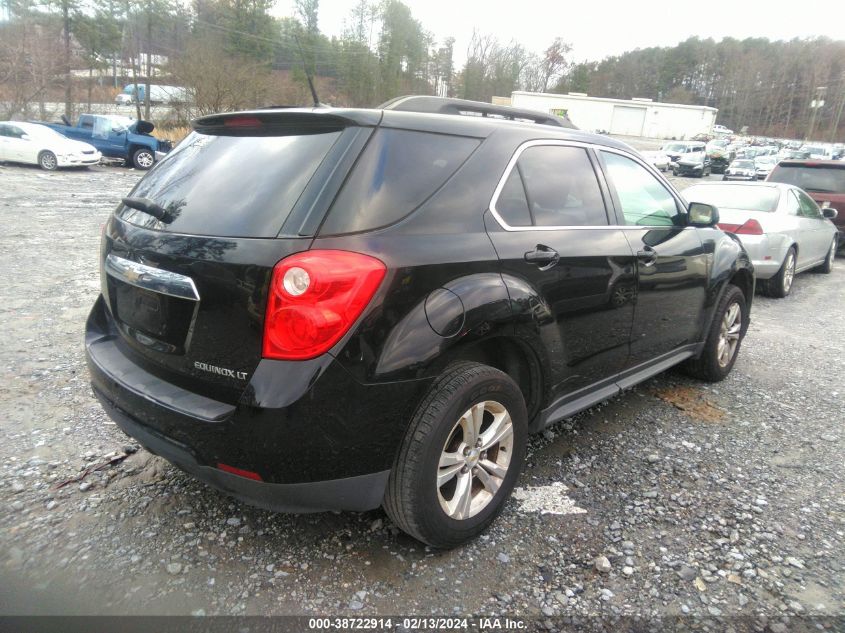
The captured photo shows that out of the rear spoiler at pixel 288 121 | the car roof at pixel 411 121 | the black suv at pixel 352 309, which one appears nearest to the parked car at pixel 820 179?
the car roof at pixel 411 121

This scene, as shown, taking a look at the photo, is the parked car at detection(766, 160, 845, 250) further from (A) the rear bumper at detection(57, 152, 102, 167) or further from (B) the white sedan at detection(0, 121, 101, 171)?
(B) the white sedan at detection(0, 121, 101, 171)

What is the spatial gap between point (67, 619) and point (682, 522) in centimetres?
252

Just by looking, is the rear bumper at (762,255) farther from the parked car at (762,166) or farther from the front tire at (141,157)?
the parked car at (762,166)

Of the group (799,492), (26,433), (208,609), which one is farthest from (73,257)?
(799,492)

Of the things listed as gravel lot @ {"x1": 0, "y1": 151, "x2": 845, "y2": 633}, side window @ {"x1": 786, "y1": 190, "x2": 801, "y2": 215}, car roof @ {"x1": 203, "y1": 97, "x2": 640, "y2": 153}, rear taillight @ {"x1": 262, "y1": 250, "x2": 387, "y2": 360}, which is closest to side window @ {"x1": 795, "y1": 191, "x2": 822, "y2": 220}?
side window @ {"x1": 786, "y1": 190, "x2": 801, "y2": 215}

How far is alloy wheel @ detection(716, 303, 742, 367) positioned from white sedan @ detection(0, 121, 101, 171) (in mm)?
20891

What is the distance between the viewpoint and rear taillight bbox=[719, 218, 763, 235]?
7.16 meters

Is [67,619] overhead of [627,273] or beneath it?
beneath

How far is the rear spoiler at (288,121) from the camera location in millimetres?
2201

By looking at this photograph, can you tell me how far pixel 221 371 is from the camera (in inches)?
79.7

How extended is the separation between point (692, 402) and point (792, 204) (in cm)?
536

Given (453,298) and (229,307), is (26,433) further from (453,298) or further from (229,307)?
(453,298)

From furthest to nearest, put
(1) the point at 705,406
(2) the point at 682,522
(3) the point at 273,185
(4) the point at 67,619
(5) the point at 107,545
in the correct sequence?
(1) the point at 705,406 → (2) the point at 682,522 → (5) the point at 107,545 → (3) the point at 273,185 → (4) the point at 67,619

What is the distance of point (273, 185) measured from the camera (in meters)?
2.14
